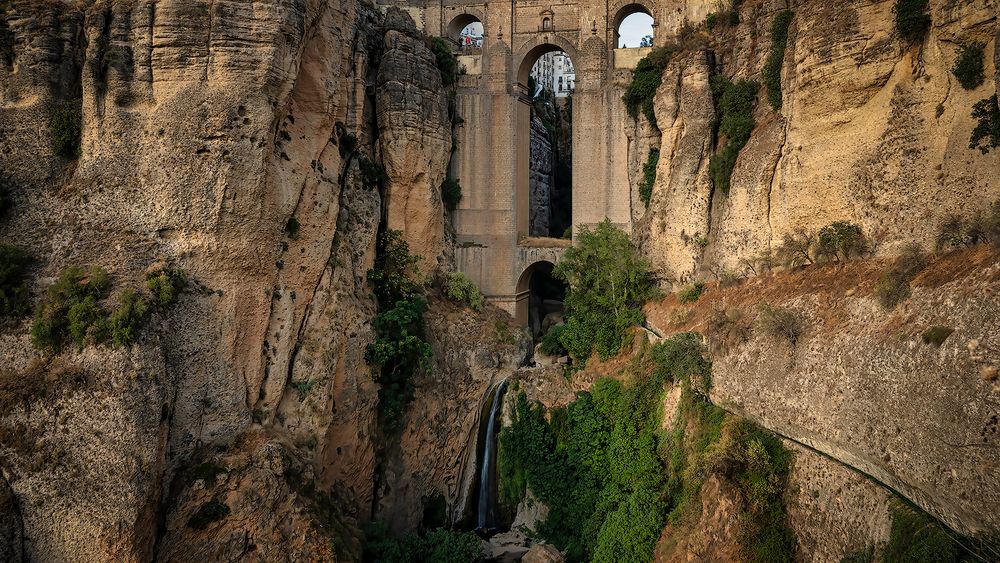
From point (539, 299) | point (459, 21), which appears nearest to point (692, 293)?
point (539, 299)

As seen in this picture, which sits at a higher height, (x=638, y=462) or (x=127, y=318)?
(x=127, y=318)

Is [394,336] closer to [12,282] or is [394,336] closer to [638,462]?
[638,462]

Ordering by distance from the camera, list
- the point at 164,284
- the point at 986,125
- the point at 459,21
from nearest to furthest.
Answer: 1. the point at 986,125
2. the point at 164,284
3. the point at 459,21

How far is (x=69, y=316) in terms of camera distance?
553 inches

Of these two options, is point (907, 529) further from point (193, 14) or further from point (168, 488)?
A: point (193, 14)

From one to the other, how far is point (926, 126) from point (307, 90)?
15326mm

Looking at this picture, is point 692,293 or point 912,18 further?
point 692,293

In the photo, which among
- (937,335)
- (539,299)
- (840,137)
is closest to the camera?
(937,335)

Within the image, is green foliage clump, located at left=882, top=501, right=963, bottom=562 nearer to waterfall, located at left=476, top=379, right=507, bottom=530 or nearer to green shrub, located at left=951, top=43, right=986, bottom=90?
green shrub, located at left=951, top=43, right=986, bottom=90

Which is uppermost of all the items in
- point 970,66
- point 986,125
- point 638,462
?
point 970,66

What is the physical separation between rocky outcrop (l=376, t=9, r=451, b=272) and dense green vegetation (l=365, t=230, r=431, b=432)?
1476 mm

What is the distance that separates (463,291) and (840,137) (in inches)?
566

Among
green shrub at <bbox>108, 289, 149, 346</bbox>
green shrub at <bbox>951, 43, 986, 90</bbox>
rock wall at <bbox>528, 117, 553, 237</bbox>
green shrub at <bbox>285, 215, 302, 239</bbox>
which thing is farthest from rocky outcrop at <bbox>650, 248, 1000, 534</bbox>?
rock wall at <bbox>528, 117, 553, 237</bbox>

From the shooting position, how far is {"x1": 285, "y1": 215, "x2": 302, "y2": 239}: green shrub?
1802 cm
